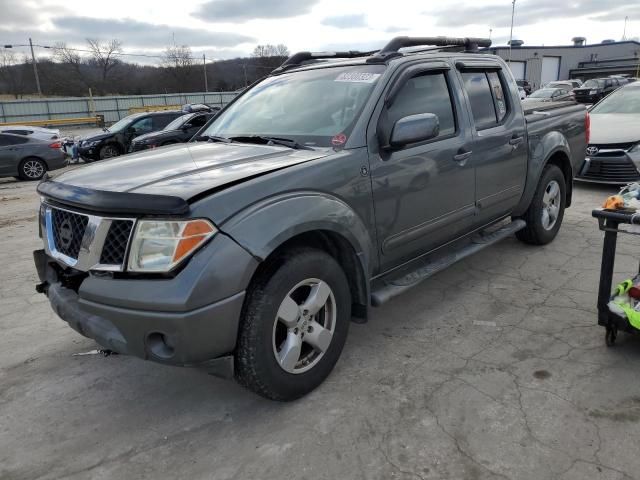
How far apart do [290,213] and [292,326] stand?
0.61 meters

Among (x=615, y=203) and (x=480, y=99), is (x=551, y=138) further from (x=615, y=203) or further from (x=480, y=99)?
(x=615, y=203)

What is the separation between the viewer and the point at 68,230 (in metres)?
2.69

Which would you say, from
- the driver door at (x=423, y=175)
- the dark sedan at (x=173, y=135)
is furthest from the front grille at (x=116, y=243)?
the dark sedan at (x=173, y=135)

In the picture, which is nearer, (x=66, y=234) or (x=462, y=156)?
(x=66, y=234)

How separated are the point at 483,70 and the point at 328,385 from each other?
2.97 metres

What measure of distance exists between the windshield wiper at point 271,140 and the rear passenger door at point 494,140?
58.8 inches

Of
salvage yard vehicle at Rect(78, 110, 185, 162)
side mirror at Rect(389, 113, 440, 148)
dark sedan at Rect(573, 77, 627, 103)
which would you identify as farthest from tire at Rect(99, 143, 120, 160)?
dark sedan at Rect(573, 77, 627, 103)

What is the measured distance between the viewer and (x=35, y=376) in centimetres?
332

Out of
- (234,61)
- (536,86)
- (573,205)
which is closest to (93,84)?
(234,61)

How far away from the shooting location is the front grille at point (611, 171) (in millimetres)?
7711

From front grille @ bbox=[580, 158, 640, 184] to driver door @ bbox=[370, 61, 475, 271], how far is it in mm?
5009

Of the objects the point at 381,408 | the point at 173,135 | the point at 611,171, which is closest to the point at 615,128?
the point at 611,171

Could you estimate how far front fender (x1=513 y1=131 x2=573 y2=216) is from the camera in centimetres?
476

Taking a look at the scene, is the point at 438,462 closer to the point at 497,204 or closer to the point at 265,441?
the point at 265,441
